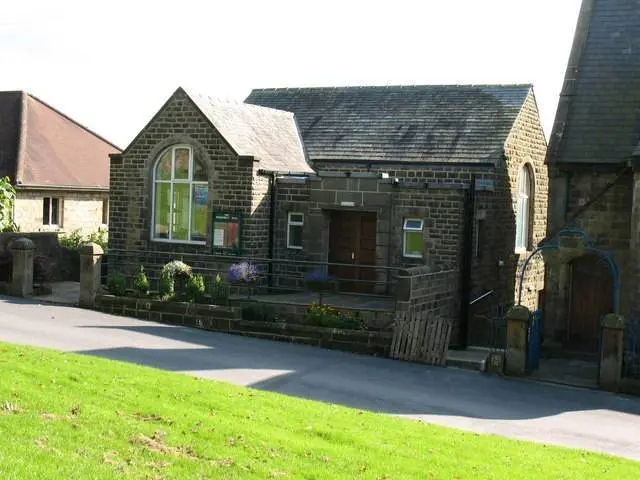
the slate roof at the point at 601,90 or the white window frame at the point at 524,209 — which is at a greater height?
the slate roof at the point at 601,90

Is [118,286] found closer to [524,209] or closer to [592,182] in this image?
[592,182]

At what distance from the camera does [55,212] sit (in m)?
35.3

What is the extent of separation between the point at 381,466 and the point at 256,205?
14861 millimetres

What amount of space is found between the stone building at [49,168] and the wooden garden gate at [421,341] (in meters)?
18.6

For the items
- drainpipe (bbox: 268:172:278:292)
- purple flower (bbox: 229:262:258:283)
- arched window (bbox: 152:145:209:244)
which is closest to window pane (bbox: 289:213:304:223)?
drainpipe (bbox: 268:172:278:292)

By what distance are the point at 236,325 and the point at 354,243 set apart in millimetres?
5405

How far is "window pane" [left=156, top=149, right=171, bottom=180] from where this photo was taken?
25172 mm

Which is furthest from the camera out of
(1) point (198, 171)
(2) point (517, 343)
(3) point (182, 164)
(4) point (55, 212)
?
(4) point (55, 212)

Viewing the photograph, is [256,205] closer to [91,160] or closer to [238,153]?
[238,153]

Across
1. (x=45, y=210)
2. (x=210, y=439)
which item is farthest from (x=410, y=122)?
(x=210, y=439)

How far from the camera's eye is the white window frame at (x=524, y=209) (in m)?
28.0

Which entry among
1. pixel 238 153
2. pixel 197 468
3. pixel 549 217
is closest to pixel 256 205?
pixel 238 153

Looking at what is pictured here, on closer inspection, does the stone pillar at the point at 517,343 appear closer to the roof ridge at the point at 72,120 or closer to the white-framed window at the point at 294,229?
the white-framed window at the point at 294,229

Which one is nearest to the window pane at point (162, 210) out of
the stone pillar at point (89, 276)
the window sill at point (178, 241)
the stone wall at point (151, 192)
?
the window sill at point (178, 241)
